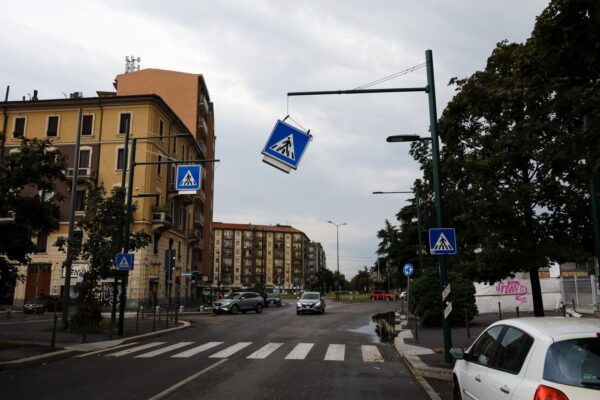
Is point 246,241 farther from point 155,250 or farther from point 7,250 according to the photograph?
point 7,250

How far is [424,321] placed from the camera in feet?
72.3

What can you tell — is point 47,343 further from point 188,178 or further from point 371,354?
point 371,354

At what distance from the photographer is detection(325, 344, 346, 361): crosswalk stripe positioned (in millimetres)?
12898

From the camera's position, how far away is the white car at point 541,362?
379cm

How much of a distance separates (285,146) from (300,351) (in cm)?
770

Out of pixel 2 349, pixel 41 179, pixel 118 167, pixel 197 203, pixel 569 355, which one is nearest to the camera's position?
pixel 569 355

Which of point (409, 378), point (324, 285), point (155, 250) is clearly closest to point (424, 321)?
point (409, 378)

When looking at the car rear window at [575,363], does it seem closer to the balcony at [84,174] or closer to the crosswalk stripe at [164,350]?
the crosswalk stripe at [164,350]

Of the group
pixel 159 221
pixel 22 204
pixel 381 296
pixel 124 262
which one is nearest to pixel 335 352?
pixel 124 262

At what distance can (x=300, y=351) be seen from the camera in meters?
14.4

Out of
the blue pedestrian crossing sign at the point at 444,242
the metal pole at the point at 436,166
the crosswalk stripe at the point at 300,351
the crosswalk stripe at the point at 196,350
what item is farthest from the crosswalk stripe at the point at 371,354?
the crosswalk stripe at the point at 196,350

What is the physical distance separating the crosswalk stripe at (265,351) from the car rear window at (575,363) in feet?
32.6

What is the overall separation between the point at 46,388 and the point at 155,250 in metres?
36.2

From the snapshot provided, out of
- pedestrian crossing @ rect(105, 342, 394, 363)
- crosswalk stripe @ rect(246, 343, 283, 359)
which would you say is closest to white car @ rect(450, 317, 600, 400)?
pedestrian crossing @ rect(105, 342, 394, 363)
